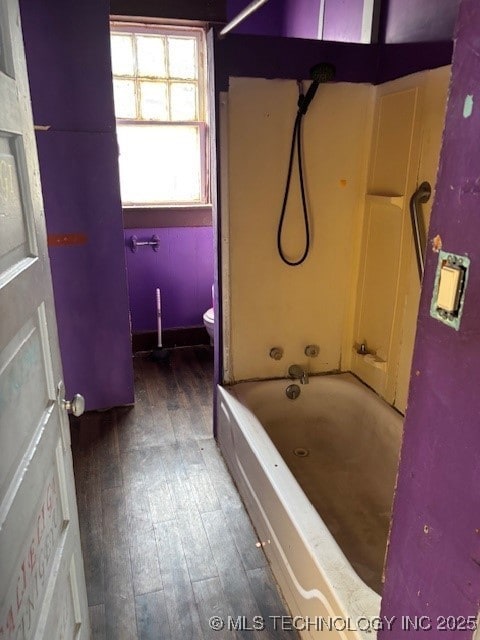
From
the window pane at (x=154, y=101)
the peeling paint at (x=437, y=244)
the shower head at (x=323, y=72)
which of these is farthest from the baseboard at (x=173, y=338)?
the peeling paint at (x=437, y=244)

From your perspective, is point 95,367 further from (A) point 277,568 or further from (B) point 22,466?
(B) point 22,466

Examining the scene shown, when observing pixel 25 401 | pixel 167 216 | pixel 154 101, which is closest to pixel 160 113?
pixel 154 101

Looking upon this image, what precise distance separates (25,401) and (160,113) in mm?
3162

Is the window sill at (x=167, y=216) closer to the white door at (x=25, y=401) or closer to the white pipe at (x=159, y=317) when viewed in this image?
the white pipe at (x=159, y=317)

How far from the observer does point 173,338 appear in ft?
13.2

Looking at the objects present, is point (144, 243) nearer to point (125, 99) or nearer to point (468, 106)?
point (125, 99)

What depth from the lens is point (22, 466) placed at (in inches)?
36.4

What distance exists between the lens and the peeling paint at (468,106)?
594 mm

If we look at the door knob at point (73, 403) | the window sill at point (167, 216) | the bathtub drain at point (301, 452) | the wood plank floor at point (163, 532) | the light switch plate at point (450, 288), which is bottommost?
the wood plank floor at point (163, 532)

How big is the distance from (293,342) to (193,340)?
159cm

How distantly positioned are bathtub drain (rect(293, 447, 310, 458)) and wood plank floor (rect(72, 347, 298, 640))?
39 centimetres

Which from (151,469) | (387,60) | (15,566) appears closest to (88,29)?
(387,60)

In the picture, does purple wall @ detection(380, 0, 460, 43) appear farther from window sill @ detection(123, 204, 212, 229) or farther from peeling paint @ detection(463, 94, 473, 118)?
window sill @ detection(123, 204, 212, 229)

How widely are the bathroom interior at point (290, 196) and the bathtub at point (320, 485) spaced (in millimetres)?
77
